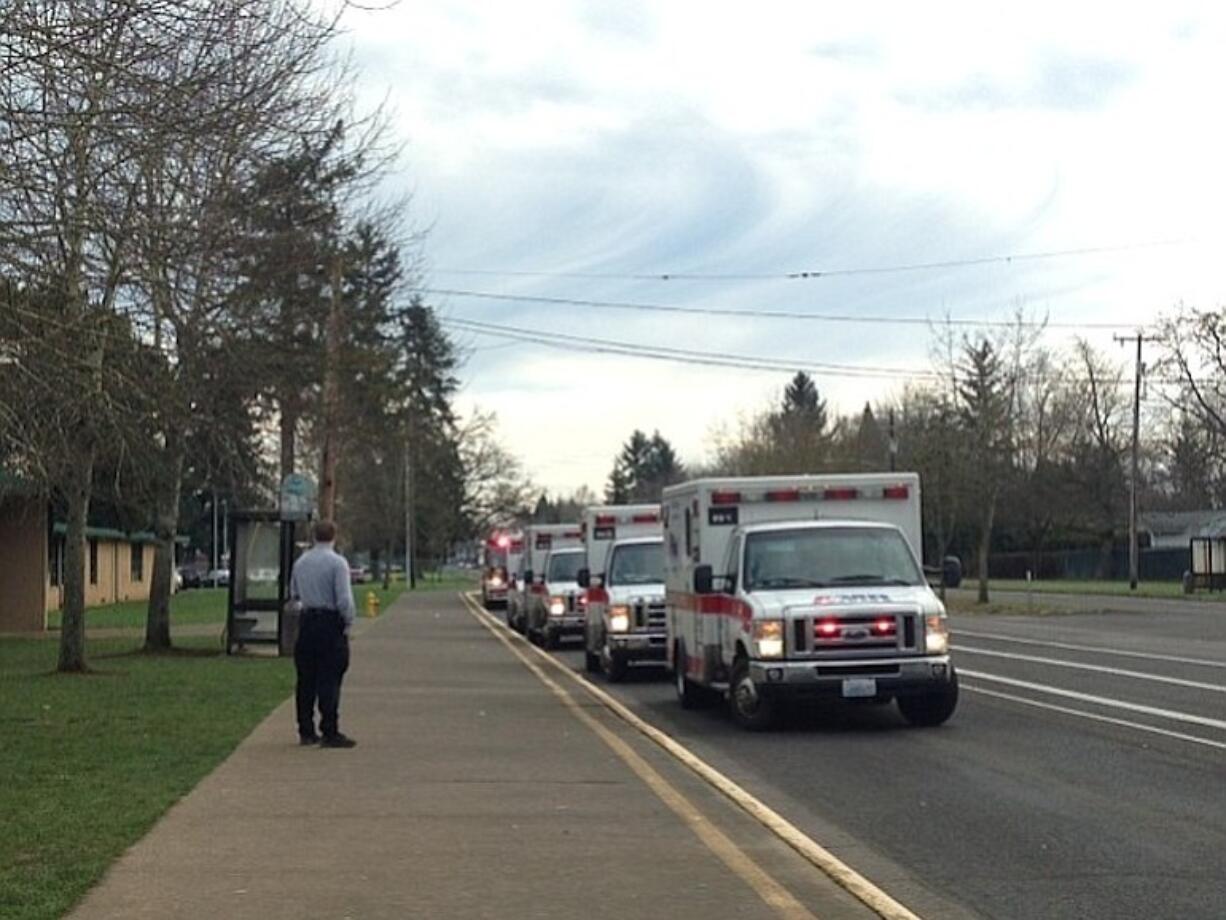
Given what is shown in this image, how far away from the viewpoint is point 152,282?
50.8 feet

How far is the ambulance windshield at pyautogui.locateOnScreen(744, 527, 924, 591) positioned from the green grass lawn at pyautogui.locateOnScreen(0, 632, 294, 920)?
488 cm

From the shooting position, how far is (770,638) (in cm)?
1708

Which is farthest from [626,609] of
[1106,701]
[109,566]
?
[109,566]

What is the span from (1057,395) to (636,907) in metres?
86.7

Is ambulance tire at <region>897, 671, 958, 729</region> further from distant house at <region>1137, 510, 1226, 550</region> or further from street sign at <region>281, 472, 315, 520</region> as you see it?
distant house at <region>1137, 510, 1226, 550</region>

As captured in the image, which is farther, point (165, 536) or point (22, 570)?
point (22, 570)

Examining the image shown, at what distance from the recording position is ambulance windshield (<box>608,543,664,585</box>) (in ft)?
85.0

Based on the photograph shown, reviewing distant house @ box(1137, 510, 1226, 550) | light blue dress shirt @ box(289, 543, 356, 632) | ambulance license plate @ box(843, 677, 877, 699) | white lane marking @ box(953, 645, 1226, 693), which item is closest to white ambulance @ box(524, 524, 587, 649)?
white lane marking @ box(953, 645, 1226, 693)

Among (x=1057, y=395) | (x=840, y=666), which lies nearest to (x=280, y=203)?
→ (x=840, y=666)

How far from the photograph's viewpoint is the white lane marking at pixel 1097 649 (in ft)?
88.1

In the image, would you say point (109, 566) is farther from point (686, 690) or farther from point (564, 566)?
point (686, 690)

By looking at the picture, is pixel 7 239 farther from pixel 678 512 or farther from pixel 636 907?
pixel 678 512

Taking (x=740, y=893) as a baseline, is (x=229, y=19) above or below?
above

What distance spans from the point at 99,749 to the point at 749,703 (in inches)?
241
